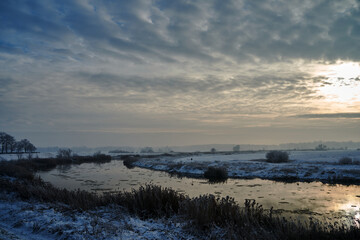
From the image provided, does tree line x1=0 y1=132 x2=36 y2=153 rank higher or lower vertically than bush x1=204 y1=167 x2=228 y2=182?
higher

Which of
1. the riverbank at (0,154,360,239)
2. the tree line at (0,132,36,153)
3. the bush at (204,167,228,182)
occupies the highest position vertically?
the tree line at (0,132,36,153)

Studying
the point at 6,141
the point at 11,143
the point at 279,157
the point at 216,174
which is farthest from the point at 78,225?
the point at 11,143

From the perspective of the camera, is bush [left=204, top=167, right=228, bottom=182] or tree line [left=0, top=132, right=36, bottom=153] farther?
tree line [left=0, top=132, right=36, bottom=153]

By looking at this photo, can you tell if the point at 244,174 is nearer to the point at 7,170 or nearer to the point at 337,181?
the point at 337,181

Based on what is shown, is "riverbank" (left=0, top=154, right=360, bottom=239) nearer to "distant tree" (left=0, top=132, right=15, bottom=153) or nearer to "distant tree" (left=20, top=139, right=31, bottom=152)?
"distant tree" (left=0, top=132, right=15, bottom=153)

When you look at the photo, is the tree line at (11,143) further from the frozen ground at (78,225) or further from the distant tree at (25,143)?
the frozen ground at (78,225)

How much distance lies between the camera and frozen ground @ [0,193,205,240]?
713 centimetres

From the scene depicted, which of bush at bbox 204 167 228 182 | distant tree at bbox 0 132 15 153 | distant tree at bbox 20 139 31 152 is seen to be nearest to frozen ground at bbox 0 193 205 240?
bush at bbox 204 167 228 182

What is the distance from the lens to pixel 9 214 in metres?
9.88

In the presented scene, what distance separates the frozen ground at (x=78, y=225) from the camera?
7.13 metres

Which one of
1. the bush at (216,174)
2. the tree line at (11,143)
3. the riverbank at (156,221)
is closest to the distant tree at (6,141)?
the tree line at (11,143)

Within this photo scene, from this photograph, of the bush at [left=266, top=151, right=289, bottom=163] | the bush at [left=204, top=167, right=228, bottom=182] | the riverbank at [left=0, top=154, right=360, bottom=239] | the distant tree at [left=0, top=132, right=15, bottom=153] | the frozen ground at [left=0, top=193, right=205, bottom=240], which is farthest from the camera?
the distant tree at [left=0, top=132, right=15, bottom=153]

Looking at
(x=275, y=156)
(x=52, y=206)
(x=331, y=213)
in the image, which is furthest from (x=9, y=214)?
(x=275, y=156)

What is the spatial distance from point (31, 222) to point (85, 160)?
62.7 meters
